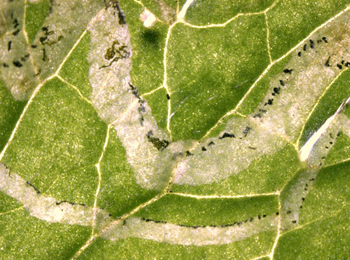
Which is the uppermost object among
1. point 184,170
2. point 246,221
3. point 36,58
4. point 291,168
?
point 36,58

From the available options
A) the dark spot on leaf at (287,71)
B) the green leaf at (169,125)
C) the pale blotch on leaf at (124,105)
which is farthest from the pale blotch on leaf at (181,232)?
the dark spot on leaf at (287,71)

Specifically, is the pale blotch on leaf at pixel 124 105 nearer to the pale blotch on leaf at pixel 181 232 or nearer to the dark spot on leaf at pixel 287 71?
the pale blotch on leaf at pixel 181 232

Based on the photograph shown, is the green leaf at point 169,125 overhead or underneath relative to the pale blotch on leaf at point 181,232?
overhead

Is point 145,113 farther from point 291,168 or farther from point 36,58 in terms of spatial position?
point 291,168

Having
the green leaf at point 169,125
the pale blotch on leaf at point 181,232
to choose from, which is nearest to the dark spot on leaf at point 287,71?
the green leaf at point 169,125

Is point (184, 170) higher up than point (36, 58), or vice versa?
point (36, 58)

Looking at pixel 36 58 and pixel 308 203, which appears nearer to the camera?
pixel 36 58

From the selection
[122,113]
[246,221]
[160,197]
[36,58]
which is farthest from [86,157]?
[246,221]

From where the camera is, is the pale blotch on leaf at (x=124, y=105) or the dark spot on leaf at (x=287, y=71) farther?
the dark spot on leaf at (x=287, y=71)

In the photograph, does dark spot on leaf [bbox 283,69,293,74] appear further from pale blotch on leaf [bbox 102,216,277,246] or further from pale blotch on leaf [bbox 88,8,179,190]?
pale blotch on leaf [bbox 102,216,277,246]
